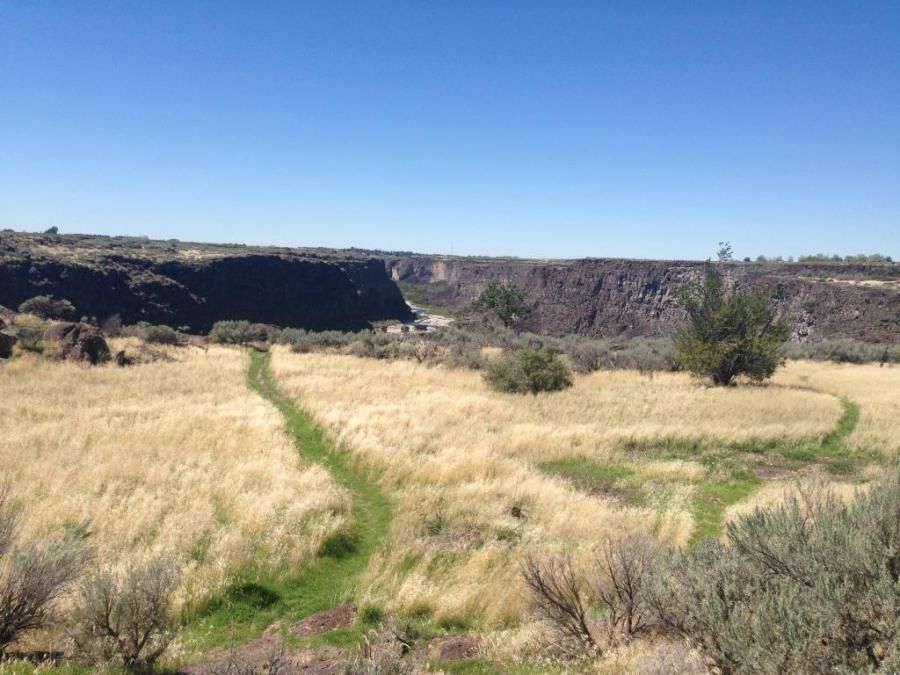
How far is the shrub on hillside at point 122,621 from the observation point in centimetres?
486

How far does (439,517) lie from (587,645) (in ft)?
14.9

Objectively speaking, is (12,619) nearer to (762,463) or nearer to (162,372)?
(762,463)

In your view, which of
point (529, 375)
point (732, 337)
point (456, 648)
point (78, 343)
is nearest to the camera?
point (456, 648)

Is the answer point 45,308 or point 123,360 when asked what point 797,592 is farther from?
point 45,308

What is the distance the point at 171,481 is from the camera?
10.3 meters

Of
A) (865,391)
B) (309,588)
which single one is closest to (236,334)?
(309,588)

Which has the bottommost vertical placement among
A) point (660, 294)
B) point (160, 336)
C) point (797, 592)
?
point (160, 336)

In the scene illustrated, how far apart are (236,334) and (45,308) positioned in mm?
16144

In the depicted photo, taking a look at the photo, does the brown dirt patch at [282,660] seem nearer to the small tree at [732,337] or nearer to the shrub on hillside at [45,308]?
the small tree at [732,337]

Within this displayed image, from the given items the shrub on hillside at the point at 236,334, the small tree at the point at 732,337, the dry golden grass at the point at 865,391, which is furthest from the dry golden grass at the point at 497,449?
the shrub on hillside at the point at 236,334

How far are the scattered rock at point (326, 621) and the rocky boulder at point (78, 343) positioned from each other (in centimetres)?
2262

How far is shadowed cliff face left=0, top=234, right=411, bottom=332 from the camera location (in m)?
55.1

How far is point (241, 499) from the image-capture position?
31.4 ft

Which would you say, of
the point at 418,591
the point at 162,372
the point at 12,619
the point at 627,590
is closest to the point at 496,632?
the point at 418,591
